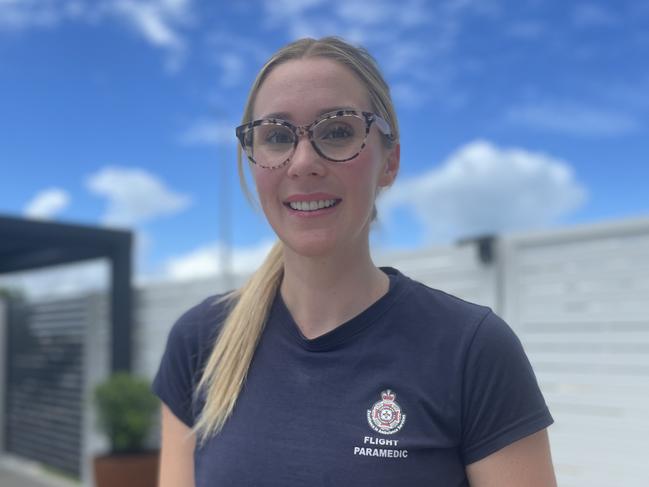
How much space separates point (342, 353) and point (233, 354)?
0.77ft

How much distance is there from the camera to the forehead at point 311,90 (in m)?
1.18

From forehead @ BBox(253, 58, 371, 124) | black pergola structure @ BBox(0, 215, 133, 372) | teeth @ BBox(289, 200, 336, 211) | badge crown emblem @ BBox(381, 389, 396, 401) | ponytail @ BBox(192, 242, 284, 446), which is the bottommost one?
badge crown emblem @ BBox(381, 389, 396, 401)

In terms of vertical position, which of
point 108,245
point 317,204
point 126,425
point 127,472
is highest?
point 108,245

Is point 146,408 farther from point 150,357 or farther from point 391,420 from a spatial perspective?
point 391,420

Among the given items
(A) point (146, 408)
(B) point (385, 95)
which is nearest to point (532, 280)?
(B) point (385, 95)

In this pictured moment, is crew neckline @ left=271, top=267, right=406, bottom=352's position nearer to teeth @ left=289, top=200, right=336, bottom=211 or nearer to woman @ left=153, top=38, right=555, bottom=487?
woman @ left=153, top=38, right=555, bottom=487

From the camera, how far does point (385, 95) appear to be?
4.16ft

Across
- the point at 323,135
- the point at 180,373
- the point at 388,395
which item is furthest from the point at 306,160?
the point at 180,373

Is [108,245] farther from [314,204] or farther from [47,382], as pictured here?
[314,204]

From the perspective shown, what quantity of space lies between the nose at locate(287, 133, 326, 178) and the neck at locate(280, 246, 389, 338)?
6.6 inches

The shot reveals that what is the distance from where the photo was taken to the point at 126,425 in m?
5.66

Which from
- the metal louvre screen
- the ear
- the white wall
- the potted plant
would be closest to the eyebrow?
the ear

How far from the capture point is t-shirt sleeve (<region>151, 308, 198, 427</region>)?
139 centimetres

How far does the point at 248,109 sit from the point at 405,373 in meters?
0.60
